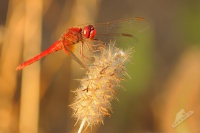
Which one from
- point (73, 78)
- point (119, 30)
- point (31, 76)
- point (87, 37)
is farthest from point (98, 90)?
point (73, 78)

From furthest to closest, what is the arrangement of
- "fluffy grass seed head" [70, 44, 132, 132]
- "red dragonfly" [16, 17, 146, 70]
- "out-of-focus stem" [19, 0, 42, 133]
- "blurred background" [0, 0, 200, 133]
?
"blurred background" [0, 0, 200, 133] → "out-of-focus stem" [19, 0, 42, 133] → "red dragonfly" [16, 17, 146, 70] → "fluffy grass seed head" [70, 44, 132, 132]

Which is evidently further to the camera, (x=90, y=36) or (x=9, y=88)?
(x=9, y=88)

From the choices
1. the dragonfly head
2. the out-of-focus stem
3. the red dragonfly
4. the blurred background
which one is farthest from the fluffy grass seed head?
the out-of-focus stem

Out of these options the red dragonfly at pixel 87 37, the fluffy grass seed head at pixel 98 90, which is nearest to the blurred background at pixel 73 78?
the red dragonfly at pixel 87 37

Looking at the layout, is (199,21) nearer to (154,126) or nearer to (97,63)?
(154,126)

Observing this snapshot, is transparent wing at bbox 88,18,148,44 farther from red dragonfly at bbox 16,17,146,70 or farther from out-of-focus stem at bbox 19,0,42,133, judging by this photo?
out-of-focus stem at bbox 19,0,42,133

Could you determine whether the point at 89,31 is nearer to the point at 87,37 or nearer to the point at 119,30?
the point at 87,37

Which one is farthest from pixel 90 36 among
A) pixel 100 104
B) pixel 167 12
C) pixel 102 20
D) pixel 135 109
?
pixel 167 12
